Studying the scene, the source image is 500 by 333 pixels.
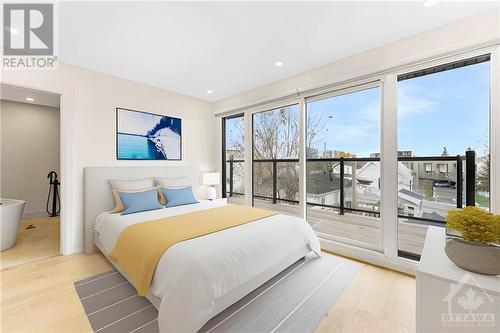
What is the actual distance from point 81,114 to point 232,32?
2452mm

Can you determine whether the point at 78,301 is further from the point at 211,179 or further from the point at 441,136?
the point at 441,136

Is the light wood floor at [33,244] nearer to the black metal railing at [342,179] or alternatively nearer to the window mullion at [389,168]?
the black metal railing at [342,179]

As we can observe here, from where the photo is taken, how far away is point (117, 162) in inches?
134


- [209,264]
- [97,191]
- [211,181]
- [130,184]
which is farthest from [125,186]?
[209,264]

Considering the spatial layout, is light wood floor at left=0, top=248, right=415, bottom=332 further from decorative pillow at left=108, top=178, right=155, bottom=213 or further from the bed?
decorative pillow at left=108, top=178, right=155, bottom=213

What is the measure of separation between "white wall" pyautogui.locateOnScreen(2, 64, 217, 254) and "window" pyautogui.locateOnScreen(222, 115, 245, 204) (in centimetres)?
149

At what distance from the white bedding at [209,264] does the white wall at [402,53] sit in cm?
209

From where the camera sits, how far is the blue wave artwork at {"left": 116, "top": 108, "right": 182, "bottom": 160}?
11.3 ft

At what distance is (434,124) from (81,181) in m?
4.65

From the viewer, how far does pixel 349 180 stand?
11.9ft

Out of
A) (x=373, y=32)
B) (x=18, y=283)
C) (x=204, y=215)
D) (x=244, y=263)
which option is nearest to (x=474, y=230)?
(x=244, y=263)

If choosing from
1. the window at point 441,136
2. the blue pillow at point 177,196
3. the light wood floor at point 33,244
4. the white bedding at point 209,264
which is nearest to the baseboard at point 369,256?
the window at point 441,136

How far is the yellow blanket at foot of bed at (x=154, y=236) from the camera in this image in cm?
171

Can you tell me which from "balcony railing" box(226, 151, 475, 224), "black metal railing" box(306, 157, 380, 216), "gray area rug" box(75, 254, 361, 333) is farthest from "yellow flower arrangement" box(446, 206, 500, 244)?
"black metal railing" box(306, 157, 380, 216)
